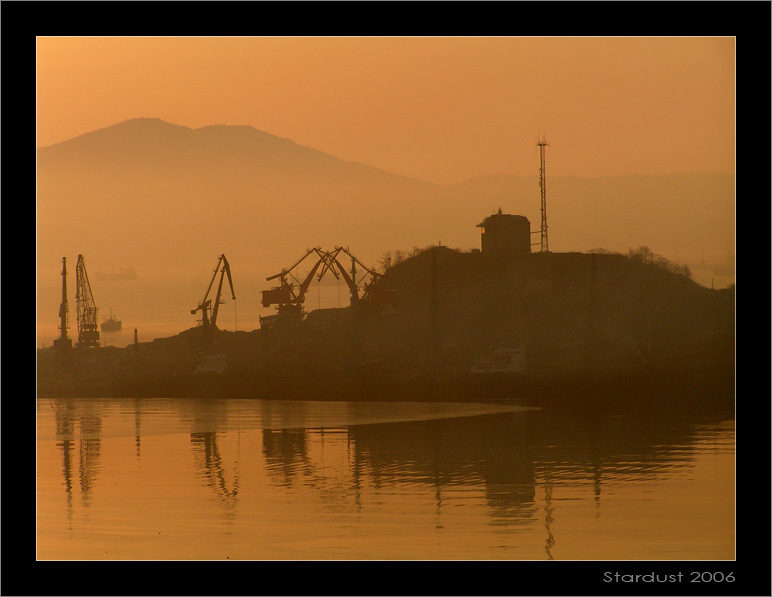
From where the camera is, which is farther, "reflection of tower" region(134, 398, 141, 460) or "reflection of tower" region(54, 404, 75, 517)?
"reflection of tower" region(134, 398, 141, 460)

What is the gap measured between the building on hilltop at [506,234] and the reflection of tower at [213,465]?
41.3 metres

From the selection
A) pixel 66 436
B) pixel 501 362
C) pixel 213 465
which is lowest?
pixel 66 436

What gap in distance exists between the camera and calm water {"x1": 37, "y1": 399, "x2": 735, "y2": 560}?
15438 millimetres

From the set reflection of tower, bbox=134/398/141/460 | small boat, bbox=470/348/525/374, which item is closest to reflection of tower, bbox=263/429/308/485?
reflection of tower, bbox=134/398/141/460

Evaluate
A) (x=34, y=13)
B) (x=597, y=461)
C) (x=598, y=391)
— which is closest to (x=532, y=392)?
(x=598, y=391)

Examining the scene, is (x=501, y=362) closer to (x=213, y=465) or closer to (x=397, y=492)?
(x=213, y=465)

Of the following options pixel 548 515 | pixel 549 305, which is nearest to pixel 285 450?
pixel 548 515

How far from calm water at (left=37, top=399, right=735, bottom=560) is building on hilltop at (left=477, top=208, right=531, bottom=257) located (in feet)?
122

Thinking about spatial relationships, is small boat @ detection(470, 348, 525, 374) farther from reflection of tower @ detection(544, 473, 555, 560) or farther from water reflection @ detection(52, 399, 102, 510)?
reflection of tower @ detection(544, 473, 555, 560)

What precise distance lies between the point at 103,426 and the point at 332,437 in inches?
506

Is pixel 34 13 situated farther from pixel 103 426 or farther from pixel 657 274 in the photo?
pixel 657 274

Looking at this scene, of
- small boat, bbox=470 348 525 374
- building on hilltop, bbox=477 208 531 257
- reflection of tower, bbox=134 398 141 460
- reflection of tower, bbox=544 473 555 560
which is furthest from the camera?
building on hilltop, bbox=477 208 531 257

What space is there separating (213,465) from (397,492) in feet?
24.4

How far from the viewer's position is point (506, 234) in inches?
2862
